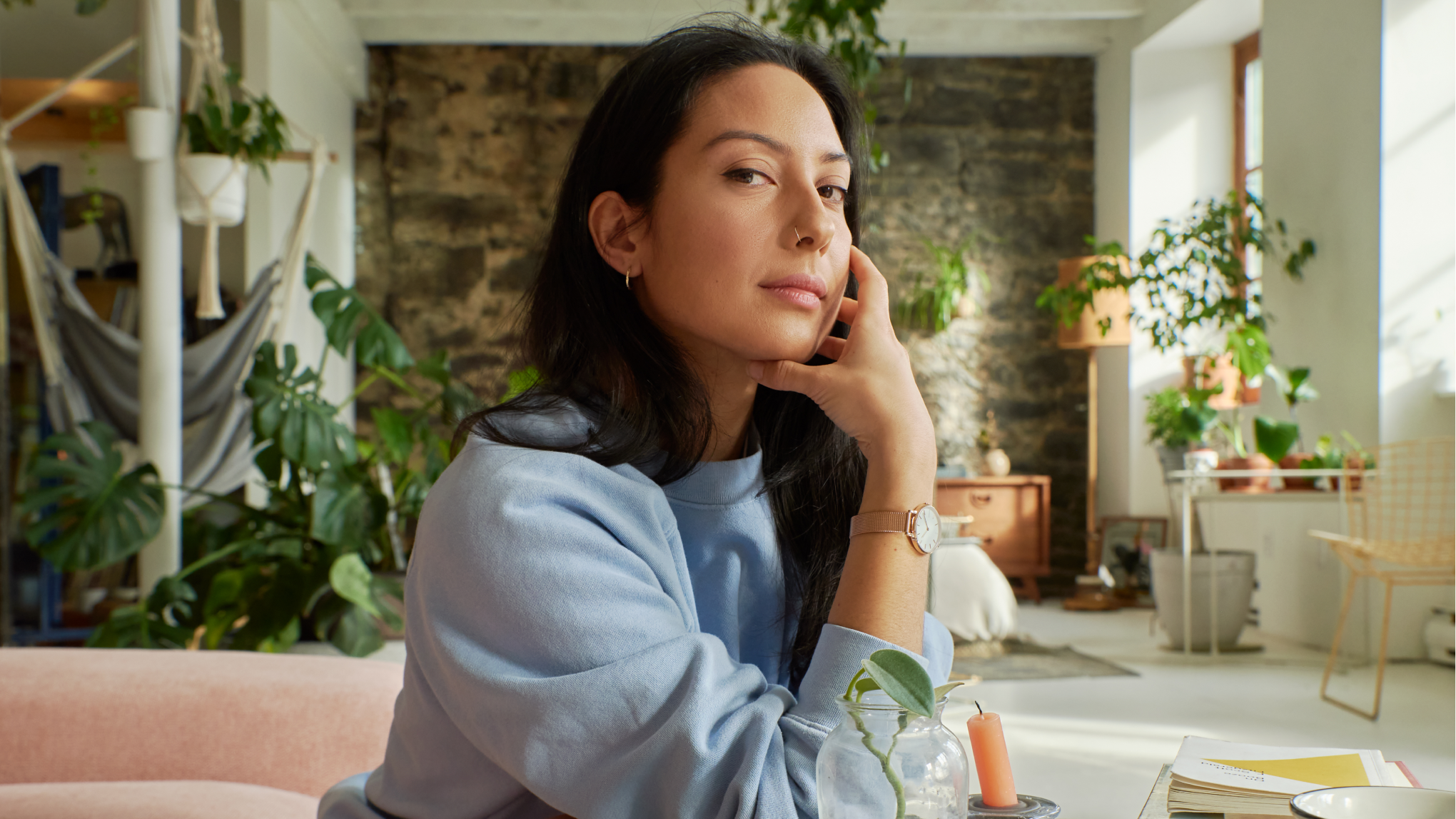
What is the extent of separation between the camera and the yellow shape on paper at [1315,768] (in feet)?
2.60

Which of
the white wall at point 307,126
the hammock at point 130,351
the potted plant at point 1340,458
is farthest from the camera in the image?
the white wall at point 307,126

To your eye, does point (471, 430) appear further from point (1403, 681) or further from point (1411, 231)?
point (1411, 231)

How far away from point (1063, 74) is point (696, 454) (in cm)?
732

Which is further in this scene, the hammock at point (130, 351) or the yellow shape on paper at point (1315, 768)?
the hammock at point (130, 351)

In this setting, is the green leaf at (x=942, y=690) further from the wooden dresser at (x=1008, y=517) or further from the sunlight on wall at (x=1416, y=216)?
the wooden dresser at (x=1008, y=517)

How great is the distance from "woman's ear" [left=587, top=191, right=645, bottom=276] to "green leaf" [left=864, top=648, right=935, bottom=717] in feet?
1.63

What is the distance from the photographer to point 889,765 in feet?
1.71

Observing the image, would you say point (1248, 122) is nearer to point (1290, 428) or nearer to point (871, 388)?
point (1290, 428)

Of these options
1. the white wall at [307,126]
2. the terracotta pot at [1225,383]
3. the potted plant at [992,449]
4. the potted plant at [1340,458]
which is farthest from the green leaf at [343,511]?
the potted plant at [992,449]

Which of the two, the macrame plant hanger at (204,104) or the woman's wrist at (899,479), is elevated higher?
the macrame plant hanger at (204,104)

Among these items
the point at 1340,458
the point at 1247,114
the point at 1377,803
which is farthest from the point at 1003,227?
the point at 1377,803

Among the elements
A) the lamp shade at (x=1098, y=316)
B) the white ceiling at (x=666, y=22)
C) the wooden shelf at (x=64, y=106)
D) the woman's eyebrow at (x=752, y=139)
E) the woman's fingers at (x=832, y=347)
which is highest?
the white ceiling at (x=666, y=22)

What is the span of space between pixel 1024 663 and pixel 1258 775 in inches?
151

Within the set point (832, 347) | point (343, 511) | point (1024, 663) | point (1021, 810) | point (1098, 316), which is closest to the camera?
point (1021, 810)
